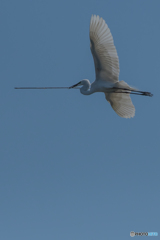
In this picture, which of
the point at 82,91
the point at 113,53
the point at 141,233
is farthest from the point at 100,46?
the point at 141,233

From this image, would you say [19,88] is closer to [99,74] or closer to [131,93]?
[99,74]

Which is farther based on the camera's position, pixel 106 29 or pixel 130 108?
pixel 130 108

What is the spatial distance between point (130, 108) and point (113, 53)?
252 centimetres

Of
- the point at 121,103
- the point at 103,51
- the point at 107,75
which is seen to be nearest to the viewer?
the point at 103,51

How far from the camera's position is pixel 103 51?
17422 mm

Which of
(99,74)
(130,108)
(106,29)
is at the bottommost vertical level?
(130,108)

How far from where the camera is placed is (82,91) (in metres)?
18.4

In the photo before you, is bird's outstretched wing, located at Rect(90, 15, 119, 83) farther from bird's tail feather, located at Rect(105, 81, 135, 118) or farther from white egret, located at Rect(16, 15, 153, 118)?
bird's tail feather, located at Rect(105, 81, 135, 118)

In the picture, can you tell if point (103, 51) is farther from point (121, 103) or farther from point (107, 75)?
point (121, 103)

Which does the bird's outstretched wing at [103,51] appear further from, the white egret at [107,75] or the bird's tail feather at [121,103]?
the bird's tail feather at [121,103]

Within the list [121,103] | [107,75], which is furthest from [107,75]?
[121,103]

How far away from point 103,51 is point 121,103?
8.13ft

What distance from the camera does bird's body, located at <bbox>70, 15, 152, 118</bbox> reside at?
17.1 meters

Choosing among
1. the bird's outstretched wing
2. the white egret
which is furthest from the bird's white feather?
the bird's outstretched wing
